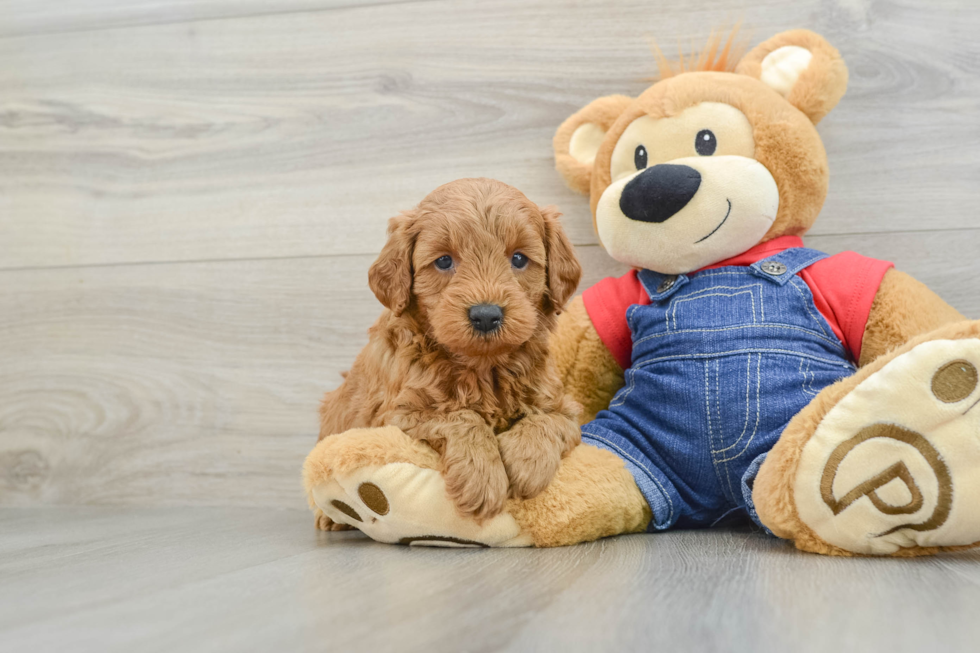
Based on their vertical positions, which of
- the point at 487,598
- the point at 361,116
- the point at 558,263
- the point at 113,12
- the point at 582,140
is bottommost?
the point at 487,598

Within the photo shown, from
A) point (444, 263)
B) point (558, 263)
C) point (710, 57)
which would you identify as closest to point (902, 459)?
point (558, 263)

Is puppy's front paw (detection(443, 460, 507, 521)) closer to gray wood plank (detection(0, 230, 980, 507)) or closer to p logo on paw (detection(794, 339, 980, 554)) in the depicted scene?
p logo on paw (detection(794, 339, 980, 554))

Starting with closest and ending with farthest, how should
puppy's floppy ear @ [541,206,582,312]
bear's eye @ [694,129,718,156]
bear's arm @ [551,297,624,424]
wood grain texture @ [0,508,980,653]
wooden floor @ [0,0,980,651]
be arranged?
wood grain texture @ [0,508,980,653] → puppy's floppy ear @ [541,206,582,312] → bear's eye @ [694,129,718,156] → bear's arm @ [551,297,624,424] → wooden floor @ [0,0,980,651]

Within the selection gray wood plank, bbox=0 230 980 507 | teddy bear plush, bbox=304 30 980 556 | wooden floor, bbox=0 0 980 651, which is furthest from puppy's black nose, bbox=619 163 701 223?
gray wood plank, bbox=0 230 980 507

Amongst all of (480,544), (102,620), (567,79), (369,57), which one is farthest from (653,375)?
(369,57)

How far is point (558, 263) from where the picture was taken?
1.15 m

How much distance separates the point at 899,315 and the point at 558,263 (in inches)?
22.4

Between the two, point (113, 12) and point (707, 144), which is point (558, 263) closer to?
point (707, 144)

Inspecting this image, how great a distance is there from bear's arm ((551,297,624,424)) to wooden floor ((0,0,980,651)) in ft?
0.79

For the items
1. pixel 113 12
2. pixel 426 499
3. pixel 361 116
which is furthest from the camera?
pixel 113 12

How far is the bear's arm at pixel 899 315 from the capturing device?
119 centimetres

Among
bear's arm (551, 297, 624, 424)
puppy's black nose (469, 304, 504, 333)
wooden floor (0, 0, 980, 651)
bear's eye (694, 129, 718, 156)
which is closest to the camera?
puppy's black nose (469, 304, 504, 333)

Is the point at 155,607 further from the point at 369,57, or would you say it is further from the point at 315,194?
the point at 369,57

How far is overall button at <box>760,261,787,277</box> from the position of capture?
125 centimetres
